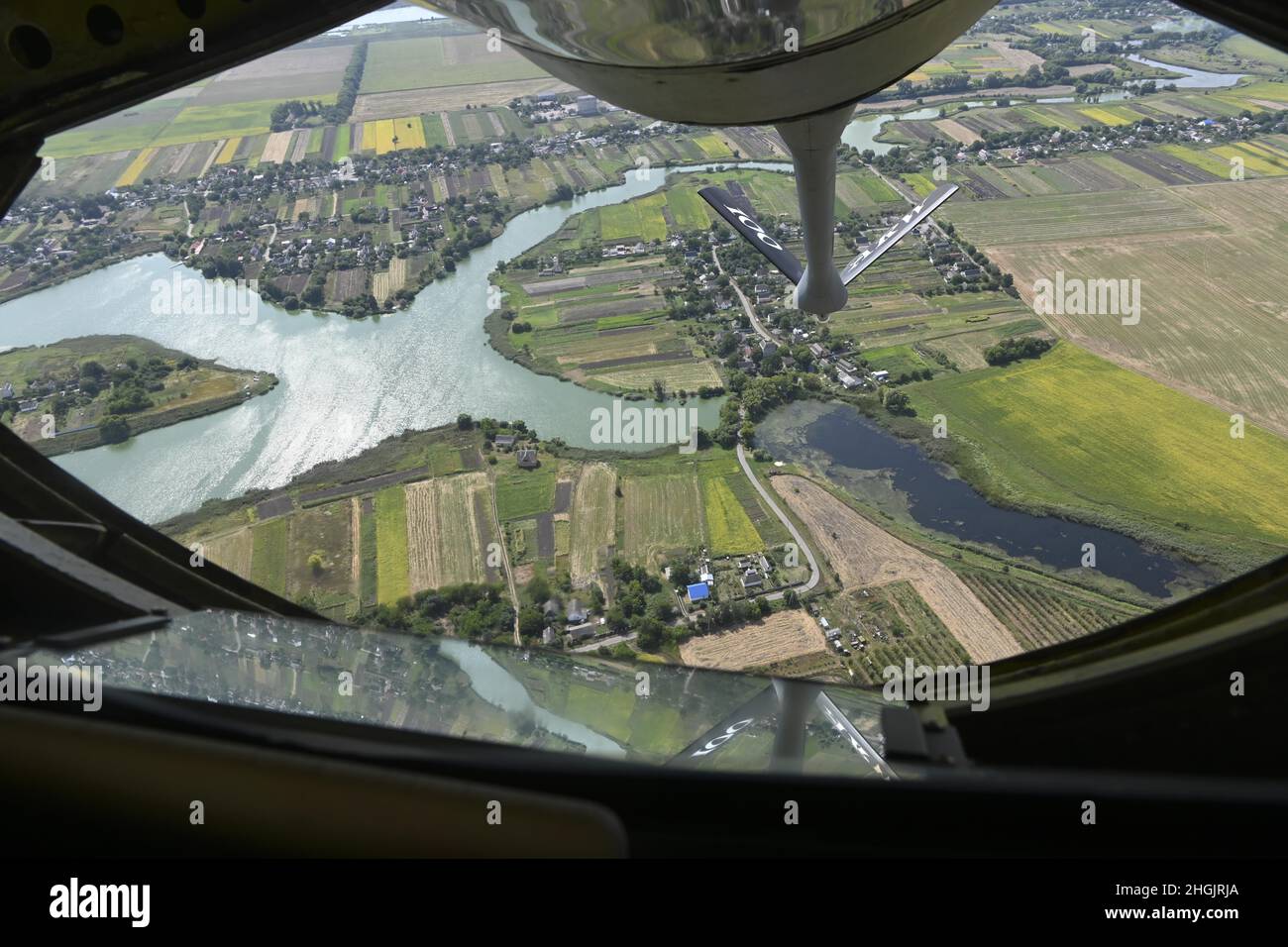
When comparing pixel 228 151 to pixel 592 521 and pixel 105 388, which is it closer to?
pixel 105 388

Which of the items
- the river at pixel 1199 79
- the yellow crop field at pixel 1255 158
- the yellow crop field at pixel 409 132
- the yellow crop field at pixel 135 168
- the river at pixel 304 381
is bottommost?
the river at pixel 304 381

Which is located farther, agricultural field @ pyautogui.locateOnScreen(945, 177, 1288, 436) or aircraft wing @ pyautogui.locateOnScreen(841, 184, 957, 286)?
agricultural field @ pyautogui.locateOnScreen(945, 177, 1288, 436)

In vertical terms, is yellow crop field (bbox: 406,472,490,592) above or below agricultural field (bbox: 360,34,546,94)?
below

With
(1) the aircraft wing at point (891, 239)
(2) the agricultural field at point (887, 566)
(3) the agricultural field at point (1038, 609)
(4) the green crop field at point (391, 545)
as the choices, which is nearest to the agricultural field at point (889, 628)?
(2) the agricultural field at point (887, 566)

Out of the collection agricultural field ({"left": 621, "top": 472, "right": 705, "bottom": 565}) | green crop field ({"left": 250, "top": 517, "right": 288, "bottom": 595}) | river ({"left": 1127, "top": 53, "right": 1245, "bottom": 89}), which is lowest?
green crop field ({"left": 250, "top": 517, "right": 288, "bottom": 595})

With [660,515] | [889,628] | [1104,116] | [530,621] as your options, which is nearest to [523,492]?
[660,515]

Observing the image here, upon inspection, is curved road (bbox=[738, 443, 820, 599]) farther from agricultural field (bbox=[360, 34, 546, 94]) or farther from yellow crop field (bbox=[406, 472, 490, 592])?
agricultural field (bbox=[360, 34, 546, 94])

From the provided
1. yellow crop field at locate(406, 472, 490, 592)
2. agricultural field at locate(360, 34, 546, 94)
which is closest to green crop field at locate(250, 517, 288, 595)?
yellow crop field at locate(406, 472, 490, 592)

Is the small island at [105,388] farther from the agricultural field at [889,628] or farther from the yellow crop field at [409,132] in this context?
the agricultural field at [889,628]
